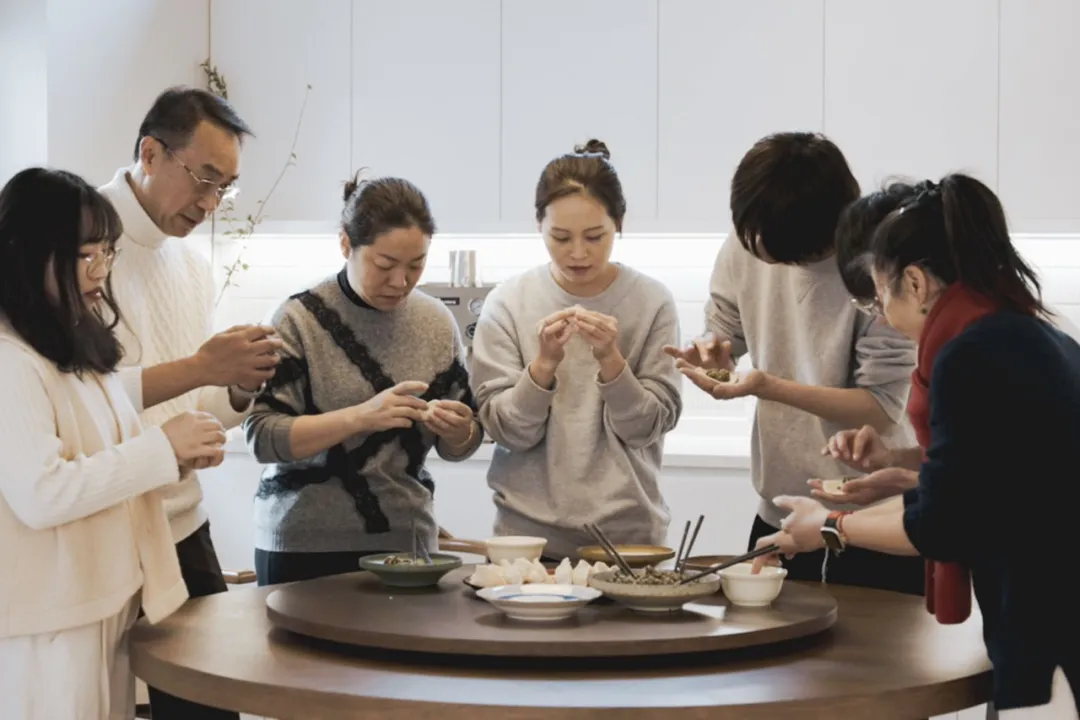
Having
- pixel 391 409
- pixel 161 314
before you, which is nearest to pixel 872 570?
pixel 391 409

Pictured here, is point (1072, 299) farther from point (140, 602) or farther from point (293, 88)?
point (140, 602)

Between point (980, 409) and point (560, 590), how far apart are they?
71 cm

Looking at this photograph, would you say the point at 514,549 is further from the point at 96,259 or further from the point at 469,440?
the point at 96,259

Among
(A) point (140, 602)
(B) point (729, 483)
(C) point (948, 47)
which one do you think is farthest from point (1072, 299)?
(A) point (140, 602)

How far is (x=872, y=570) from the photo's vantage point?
8.35ft

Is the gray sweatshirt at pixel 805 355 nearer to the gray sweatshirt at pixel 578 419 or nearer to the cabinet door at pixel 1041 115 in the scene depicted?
the gray sweatshirt at pixel 578 419

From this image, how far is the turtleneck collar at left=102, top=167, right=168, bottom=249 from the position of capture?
259 centimetres

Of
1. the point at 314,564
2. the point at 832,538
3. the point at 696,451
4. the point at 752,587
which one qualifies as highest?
the point at 832,538

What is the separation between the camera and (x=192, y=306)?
271cm

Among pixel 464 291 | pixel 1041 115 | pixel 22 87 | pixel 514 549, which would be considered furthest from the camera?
pixel 464 291

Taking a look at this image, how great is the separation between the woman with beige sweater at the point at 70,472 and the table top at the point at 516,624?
248mm

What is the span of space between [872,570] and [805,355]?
421mm

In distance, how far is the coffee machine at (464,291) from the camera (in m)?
4.66

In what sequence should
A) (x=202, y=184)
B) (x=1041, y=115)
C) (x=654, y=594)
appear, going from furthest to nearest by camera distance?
(x=1041, y=115) → (x=202, y=184) → (x=654, y=594)
